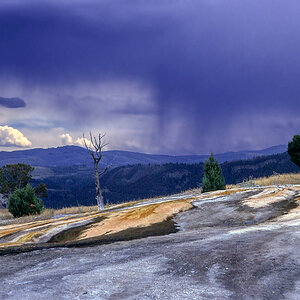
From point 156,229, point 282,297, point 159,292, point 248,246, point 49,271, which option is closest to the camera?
point 282,297

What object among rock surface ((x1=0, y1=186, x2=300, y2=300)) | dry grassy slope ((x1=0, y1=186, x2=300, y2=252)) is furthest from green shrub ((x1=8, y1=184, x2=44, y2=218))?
rock surface ((x1=0, y1=186, x2=300, y2=300))

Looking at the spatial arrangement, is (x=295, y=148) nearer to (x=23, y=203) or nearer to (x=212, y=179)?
(x=212, y=179)

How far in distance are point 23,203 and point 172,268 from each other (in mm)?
33206

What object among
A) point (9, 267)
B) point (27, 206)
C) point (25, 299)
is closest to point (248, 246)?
point (25, 299)

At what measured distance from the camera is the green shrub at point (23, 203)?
3577 centimetres

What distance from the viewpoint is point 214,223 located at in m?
12.8

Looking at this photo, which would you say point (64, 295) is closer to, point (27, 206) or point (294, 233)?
point (294, 233)

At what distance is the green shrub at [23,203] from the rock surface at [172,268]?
92.7 ft

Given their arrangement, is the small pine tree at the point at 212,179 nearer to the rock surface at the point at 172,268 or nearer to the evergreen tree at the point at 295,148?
the evergreen tree at the point at 295,148

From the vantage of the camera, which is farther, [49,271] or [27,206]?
[27,206]

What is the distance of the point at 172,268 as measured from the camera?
264 inches

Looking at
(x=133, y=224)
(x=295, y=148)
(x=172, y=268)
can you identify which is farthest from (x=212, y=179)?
(x=172, y=268)

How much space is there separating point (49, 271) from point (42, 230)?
347 inches

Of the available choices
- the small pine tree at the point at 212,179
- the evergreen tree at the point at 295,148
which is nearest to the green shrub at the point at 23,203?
the small pine tree at the point at 212,179
